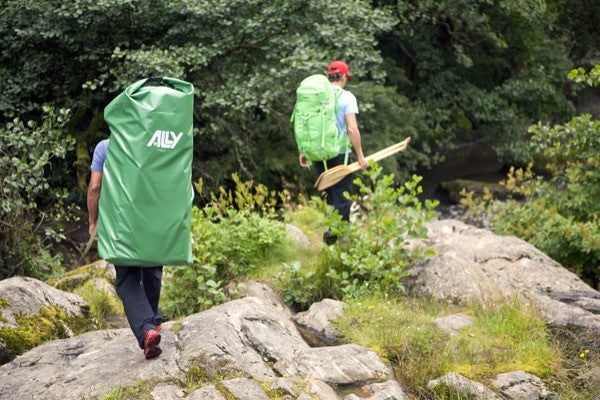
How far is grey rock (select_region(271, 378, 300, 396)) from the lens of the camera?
17.2 ft

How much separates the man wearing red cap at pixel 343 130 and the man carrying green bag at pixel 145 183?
8.29 feet

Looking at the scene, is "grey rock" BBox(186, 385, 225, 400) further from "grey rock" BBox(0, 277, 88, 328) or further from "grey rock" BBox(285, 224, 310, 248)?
"grey rock" BBox(285, 224, 310, 248)

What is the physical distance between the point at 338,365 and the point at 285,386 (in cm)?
60

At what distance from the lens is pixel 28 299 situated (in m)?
6.64

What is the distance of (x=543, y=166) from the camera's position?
66.8 ft

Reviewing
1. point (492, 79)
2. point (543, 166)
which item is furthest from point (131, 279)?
point (543, 166)

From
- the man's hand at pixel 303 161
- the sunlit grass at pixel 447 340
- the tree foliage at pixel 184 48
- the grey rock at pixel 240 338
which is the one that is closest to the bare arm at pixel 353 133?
the man's hand at pixel 303 161

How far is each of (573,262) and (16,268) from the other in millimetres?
6559

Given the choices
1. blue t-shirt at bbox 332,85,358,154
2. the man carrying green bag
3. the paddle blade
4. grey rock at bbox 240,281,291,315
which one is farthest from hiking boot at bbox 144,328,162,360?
blue t-shirt at bbox 332,85,358,154

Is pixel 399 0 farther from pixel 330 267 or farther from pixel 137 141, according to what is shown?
pixel 137 141

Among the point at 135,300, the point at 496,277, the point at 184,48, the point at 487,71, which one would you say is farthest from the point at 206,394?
the point at 487,71

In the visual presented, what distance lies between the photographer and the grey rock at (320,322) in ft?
21.5

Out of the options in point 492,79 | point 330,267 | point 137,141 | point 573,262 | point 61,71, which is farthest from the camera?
point 492,79

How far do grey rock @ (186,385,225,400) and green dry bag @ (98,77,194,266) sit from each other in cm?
80
